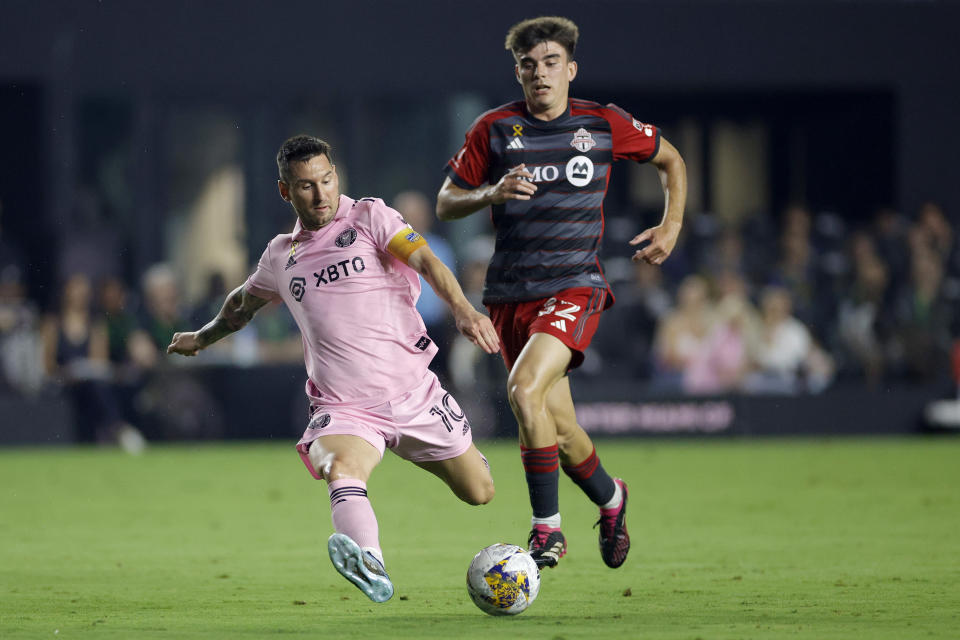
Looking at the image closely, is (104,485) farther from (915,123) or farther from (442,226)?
(915,123)

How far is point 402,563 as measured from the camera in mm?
7520

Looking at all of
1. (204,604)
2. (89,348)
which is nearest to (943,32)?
(89,348)

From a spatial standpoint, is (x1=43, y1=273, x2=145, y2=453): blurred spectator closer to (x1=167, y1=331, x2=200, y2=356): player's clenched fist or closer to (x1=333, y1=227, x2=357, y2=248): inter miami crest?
(x1=167, y1=331, x2=200, y2=356): player's clenched fist

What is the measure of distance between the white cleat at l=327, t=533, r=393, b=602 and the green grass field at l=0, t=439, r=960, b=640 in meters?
0.15

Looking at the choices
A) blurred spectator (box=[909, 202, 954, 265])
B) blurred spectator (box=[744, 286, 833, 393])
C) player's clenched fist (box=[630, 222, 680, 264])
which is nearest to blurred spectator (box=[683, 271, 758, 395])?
blurred spectator (box=[744, 286, 833, 393])

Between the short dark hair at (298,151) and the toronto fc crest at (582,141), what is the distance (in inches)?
50.7

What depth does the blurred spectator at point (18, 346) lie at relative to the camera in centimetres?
1536

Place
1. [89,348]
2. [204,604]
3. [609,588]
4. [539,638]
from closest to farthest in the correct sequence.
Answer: [539,638] → [204,604] → [609,588] → [89,348]

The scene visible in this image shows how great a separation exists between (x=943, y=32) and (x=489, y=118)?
1616 cm

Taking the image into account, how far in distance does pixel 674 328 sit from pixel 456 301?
1048 cm

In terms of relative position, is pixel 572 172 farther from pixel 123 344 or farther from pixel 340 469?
pixel 123 344

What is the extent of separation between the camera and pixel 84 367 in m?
15.2

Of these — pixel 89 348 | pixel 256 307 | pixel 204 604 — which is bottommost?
pixel 89 348

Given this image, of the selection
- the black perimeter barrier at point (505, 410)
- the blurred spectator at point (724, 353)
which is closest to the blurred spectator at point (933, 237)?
the black perimeter barrier at point (505, 410)
